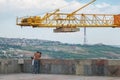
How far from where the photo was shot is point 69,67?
2419 centimetres

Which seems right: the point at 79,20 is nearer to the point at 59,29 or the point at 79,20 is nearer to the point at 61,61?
the point at 59,29

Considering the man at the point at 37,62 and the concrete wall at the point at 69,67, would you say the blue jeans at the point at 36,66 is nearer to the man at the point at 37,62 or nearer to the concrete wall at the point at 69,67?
the man at the point at 37,62

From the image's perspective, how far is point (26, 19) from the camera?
218ft

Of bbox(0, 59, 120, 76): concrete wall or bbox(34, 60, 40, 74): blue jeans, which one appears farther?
bbox(34, 60, 40, 74): blue jeans

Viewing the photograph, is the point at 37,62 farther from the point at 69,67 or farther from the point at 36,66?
the point at 69,67

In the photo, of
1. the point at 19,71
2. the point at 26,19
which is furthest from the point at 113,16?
the point at 19,71

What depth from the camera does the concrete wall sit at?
2269cm

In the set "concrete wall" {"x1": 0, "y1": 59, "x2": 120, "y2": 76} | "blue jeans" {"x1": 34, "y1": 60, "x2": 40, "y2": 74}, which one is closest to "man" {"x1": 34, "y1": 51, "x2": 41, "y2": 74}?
"blue jeans" {"x1": 34, "y1": 60, "x2": 40, "y2": 74}

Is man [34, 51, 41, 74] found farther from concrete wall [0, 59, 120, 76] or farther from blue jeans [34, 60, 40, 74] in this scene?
concrete wall [0, 59, 120, 76]

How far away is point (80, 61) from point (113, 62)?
230 cm

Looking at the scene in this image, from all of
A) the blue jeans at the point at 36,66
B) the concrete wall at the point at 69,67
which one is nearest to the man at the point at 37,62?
the blue jeans at the point at 36,66

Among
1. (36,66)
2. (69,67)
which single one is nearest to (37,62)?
(36,66)

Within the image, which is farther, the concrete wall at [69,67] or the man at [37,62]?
the man at [37,62]

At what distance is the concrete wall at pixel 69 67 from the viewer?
Result: 74.4 ft
